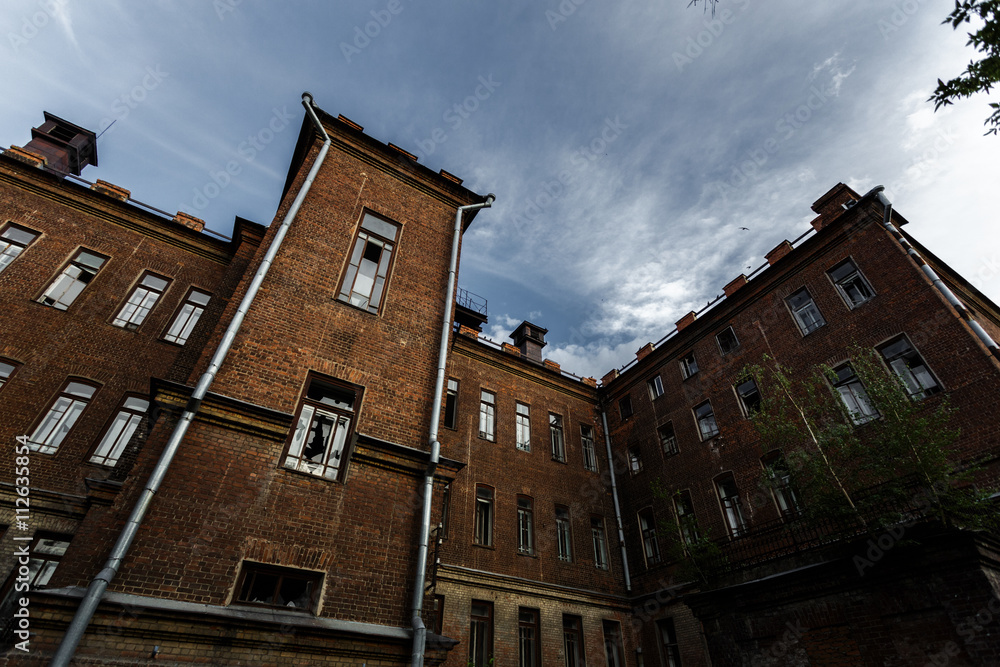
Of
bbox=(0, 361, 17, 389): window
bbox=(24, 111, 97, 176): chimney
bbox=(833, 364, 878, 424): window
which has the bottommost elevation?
bbox=(0, 361, 17, 389): window

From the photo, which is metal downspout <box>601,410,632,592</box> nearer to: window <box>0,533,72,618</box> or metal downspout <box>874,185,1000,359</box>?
metal downspout <box>874,185,1000,359</box>

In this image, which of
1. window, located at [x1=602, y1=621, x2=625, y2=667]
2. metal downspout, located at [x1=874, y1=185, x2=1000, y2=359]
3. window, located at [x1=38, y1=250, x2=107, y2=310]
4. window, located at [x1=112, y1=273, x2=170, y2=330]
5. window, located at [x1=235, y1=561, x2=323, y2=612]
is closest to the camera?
window, located at [x1=235, y1=561, x2=323, y2=612]

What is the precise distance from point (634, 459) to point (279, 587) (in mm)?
16658

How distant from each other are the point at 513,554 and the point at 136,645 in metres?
12.0

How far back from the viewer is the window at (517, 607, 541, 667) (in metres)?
14.4

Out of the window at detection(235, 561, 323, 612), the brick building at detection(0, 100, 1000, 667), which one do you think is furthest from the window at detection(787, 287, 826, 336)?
the window at detection(235, 561, 323, 612)

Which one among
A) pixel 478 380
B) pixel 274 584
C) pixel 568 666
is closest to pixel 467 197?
pixel 478 380

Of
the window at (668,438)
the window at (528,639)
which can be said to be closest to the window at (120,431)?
the window at (528,639)

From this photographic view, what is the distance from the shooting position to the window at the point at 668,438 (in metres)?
19.0

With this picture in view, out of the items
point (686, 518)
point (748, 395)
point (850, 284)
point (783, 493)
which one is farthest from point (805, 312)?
point (686, 518)

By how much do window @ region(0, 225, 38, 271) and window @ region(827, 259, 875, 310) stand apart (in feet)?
81.4

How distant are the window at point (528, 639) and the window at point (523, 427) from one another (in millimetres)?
5719

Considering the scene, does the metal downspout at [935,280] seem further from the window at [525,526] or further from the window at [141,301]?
the window at [141,301]

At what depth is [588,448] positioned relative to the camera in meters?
21.1
